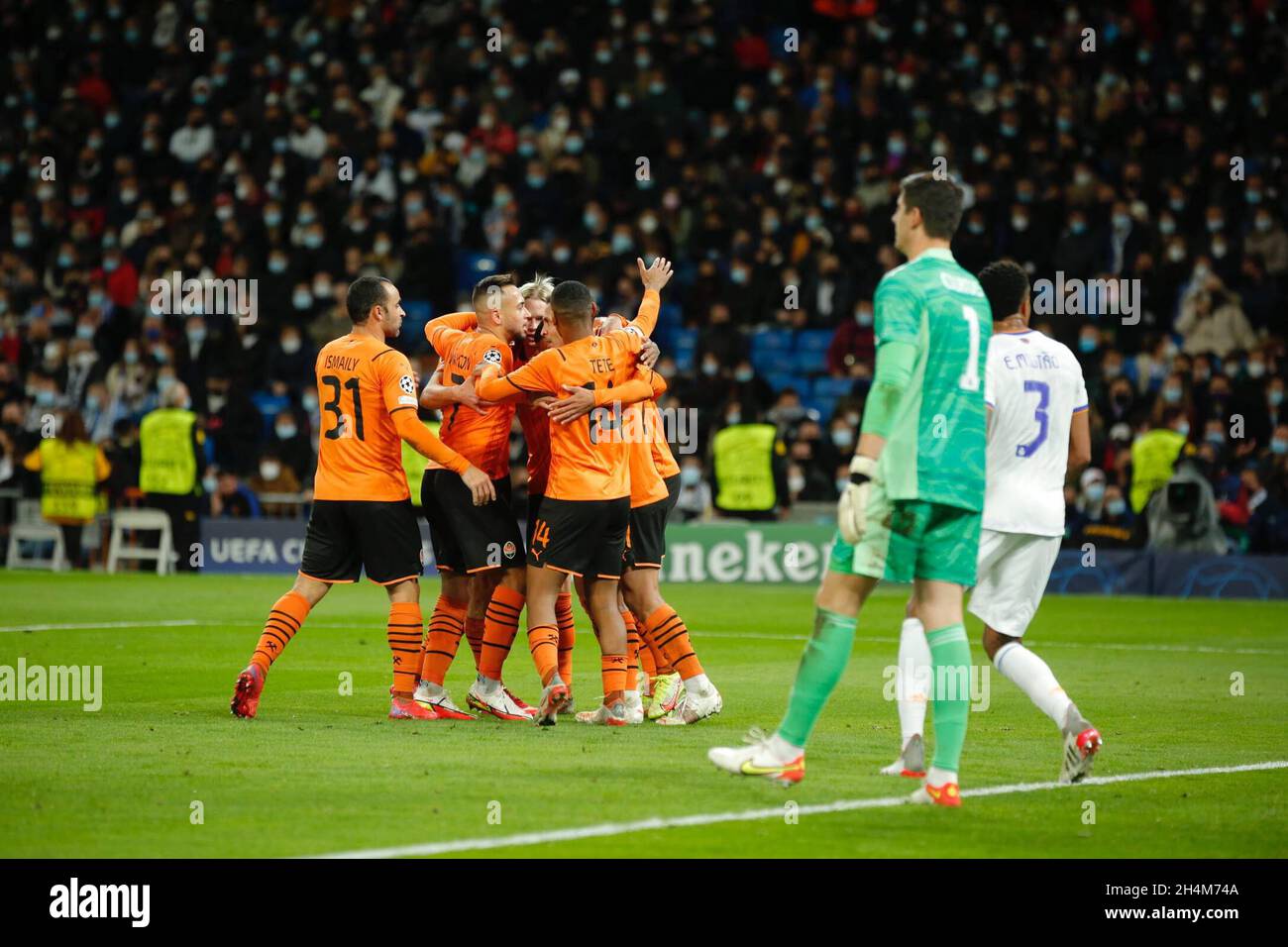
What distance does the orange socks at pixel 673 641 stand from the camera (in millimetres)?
10375

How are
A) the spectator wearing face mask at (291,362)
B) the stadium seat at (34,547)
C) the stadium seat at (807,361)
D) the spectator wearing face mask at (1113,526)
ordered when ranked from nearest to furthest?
the spectator wearing face mask at (1113,526) < the stadium seat at (34,547) < the spectator wearing face mask at (291,362) < the stadium seat at (807,361)

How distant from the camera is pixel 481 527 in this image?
10492 mm

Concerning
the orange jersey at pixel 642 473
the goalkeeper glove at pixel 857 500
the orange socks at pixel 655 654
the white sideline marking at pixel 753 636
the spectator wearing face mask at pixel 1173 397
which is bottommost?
the white sideline marking at pixel 753 636

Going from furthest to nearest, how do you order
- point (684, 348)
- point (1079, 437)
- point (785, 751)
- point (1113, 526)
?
point (684, 348) → point (1113, 526) → point (1079, 437) → point (785, 751)

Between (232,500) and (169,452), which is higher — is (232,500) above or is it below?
below

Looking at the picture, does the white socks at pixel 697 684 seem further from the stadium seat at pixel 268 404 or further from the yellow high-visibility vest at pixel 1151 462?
the stadium seat at pixel 268 404

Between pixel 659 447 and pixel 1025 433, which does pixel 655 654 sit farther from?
pixel 1025 433

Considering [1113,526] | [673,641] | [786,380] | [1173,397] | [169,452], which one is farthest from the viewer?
[786,380]

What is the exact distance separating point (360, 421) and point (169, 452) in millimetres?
14686

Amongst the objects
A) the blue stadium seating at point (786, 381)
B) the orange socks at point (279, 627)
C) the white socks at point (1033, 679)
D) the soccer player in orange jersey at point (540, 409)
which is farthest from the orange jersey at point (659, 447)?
the blue stadium seating at point (786, 381)

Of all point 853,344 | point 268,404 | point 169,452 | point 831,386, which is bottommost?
point 169,452

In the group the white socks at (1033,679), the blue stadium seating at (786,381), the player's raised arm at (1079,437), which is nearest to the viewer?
the white socks at (1033,679)

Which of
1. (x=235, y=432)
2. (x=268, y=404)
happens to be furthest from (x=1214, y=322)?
(x=268, y=404)
